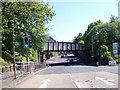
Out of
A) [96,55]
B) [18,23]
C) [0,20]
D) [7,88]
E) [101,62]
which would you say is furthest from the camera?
[96,55]

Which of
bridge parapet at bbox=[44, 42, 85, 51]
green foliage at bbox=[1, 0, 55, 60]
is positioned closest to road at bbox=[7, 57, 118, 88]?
green foliage at bbox=[1, 0, 55, 60]

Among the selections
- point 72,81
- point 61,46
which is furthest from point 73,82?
point 61,46

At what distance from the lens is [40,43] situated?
61438 millimetres

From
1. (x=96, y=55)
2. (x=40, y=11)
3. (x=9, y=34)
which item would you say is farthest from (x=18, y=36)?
(x=96, y=55)

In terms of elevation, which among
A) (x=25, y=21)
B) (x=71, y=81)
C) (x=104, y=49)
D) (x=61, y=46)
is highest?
(x=25, y=21)

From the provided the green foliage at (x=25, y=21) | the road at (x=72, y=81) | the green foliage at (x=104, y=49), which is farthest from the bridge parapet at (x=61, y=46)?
the road at (x=72, y=81)

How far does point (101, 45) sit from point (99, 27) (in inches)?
333

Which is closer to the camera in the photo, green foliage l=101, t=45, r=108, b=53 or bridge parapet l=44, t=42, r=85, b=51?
green foliage l=101, t=45, r=108, b=53

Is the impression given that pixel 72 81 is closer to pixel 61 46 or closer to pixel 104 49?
pixel 104 49

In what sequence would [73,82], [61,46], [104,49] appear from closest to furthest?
[73,82]
[104,49]
[61,46]

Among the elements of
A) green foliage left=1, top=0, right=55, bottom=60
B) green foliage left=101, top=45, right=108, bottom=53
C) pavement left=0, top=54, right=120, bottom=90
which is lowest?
pavement left=0, top=54, right=120, bottom=90

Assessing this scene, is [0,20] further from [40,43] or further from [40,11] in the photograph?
[40,43]

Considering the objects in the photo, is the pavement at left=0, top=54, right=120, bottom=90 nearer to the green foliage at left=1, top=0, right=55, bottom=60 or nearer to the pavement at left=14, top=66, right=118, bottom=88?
the pavement at left=14, top=66, right=118, bottom=88

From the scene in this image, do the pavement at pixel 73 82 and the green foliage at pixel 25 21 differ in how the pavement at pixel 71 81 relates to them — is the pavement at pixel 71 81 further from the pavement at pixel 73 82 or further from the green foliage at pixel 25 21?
the green foliage at pixel 25 21
